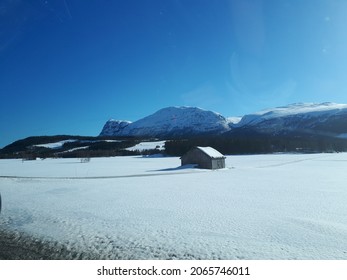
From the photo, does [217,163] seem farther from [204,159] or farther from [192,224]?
[192,224]

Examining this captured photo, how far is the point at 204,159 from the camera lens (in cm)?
5738

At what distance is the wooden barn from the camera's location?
5597 cm

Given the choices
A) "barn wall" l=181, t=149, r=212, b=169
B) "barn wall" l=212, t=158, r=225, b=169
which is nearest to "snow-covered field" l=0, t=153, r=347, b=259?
"barn wall" l=212, t=158, r=225, b=169

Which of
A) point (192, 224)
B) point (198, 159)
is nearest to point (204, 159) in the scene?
point (198, 159)

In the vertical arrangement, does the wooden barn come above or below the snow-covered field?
above

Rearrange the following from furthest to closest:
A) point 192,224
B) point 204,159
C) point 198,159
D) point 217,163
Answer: point 198,159 → point 204,159 → point 217,163 → point 192,224

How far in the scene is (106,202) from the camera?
2062 cm

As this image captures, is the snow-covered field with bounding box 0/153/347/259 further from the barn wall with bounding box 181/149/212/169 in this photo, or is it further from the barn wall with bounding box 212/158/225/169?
the barn wall with bounding box 181/149/212/169

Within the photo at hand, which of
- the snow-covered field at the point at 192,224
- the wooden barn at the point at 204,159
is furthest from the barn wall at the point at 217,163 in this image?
the snow-covered field at the point at 192,224

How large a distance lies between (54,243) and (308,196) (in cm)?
1835

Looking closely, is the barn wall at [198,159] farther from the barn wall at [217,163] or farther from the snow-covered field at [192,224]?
the snow-covered field at [192,224]

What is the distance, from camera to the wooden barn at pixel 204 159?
184 feet

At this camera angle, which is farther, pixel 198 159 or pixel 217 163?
pixel 198 159
